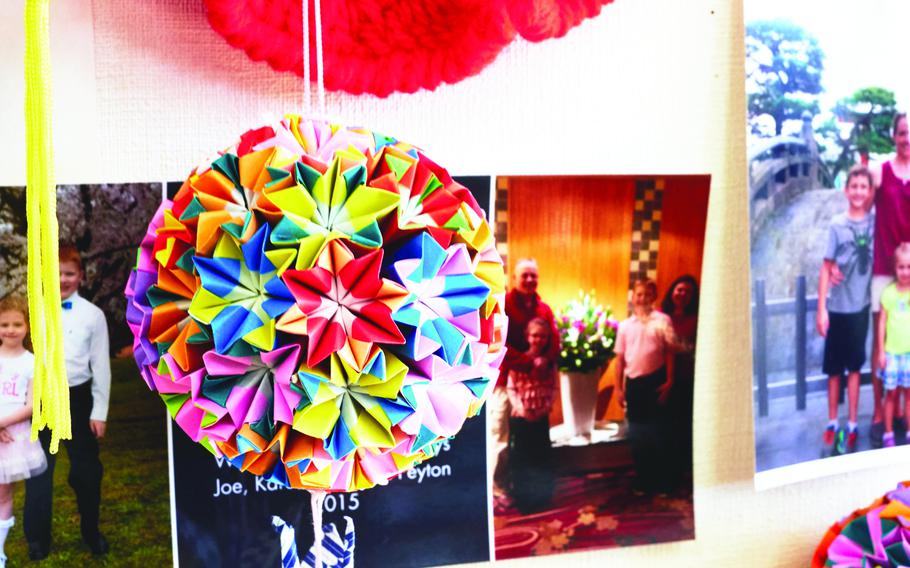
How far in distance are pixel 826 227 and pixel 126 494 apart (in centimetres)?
70

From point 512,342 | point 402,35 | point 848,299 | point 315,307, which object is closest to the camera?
point 315,307

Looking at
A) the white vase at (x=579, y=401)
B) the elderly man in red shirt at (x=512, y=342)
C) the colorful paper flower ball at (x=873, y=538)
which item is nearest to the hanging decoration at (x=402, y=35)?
the elderly man in red shirt at (x=512, y=342)

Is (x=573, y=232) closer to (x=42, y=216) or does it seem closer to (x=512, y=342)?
(x=512, y=342)

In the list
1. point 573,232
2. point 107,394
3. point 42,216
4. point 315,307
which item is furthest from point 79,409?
point 573,232

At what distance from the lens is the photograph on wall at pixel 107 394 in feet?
1.97

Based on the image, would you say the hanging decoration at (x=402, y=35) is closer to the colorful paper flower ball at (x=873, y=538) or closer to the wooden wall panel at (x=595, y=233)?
the wooden wall panel at (x=595, y=233)

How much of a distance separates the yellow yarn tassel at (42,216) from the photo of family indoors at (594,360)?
35 cm

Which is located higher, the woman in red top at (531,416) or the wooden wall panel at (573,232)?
the wooden wall panel at (573,232)

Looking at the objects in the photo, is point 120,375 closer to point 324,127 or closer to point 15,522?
point 15,522

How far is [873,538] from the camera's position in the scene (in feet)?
2.34

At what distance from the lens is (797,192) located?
770 mm

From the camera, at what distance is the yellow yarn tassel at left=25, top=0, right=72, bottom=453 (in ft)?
1.49

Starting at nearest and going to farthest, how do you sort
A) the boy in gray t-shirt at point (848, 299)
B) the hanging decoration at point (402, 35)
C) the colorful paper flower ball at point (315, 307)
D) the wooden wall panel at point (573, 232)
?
1. the colorful paper flower ball at point (315, 307)
2. the hanging decoration at point (402, 35)
3. the wooden wall panel at point (573, 232)
4. the boy in gray t-shirt at point (848, 299)

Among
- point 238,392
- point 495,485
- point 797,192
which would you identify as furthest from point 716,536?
point 238,392
